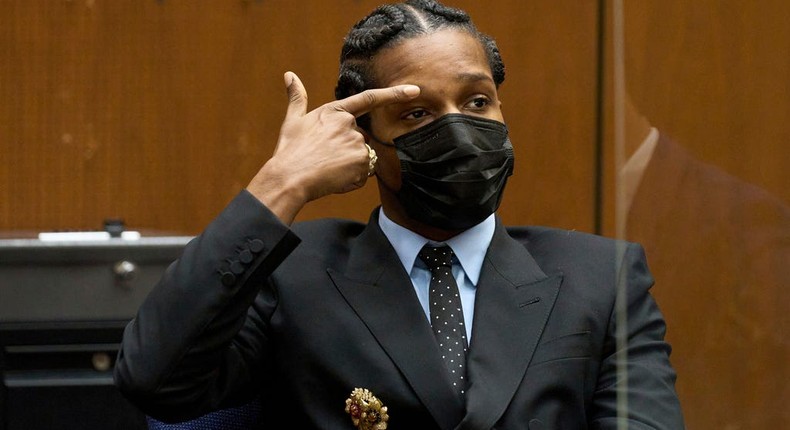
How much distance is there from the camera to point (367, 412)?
1638mm

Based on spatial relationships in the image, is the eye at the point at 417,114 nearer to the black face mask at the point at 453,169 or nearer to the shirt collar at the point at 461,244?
the black face mask at the point at 453,169

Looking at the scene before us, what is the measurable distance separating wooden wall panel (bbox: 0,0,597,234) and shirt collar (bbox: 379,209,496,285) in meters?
1.21

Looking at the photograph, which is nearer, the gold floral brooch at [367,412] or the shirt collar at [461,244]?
the gold floral brooch at [367,412]

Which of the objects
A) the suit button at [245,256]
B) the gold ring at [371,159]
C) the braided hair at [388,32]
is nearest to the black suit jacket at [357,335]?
the suit button at [245,256]

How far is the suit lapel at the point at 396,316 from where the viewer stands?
5.40 feet

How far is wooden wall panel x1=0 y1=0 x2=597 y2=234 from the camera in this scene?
2965 mm

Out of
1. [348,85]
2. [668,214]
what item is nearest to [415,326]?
[348,85]

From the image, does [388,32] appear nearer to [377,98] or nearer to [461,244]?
[377,98]

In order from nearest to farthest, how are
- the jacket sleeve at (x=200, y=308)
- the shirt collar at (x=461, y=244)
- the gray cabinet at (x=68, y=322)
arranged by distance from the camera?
the jacket sleeve at (x=200, y=308) → the shirt collar at (x=461, y=244) → the gray cabinet at (x=68, y=322)

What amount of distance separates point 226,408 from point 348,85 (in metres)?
0.56

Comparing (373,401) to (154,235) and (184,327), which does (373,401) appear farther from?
(154,235)

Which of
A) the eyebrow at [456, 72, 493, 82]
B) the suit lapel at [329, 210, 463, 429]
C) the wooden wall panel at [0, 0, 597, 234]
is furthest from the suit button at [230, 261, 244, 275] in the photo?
the wooden wall panel at [0, 0, 597, 234]

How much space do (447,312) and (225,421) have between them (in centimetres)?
37

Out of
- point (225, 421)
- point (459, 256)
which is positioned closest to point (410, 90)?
point (459, 256)
